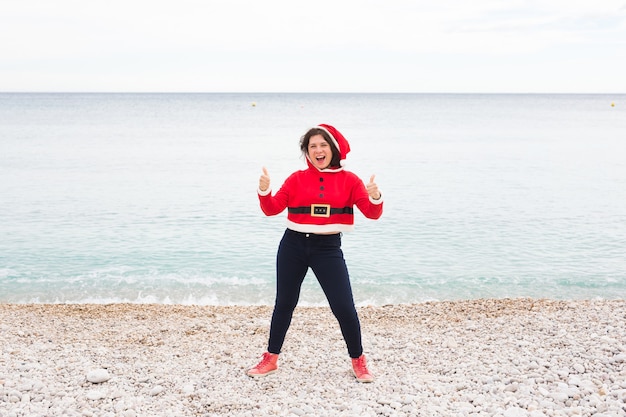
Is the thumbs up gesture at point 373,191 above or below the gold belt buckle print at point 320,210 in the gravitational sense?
above

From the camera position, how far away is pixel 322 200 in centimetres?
490

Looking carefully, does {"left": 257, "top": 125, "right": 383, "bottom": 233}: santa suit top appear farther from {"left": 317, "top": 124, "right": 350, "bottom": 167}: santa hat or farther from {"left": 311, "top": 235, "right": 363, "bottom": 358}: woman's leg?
{"left": 311, "top": 235, "right": 363, "bottom": 358}: woman's leg

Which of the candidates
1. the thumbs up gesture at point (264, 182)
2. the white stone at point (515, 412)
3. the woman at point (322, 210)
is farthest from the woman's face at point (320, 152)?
the white stone at point (515, 412)

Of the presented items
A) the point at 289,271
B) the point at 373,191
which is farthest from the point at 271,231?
the point at 373,191

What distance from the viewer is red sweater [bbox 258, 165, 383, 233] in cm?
489

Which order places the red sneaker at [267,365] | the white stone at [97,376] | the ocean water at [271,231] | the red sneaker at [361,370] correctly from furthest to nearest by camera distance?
the ocean water at [271,231] < the red sneaker at [267,365] < the red sneaker at [361,370] < the white stone at [97,376]

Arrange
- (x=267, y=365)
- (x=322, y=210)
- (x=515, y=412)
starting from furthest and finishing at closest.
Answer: (x=267, y=365) < (x=322, y=210) < (x=515, y=412)

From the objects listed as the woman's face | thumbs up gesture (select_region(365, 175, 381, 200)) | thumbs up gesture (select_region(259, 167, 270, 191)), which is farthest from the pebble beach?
the woman's face

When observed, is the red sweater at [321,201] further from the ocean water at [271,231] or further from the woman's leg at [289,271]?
the ocean water at [271,231]

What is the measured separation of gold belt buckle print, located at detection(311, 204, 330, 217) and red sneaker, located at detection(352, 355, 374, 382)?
140 cm

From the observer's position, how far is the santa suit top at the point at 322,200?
192 inches

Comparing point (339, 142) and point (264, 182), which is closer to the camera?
point (264, 182)

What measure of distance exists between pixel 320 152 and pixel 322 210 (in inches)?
19.3

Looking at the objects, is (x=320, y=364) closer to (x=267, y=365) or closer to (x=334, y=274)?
(x=267, y=365)
